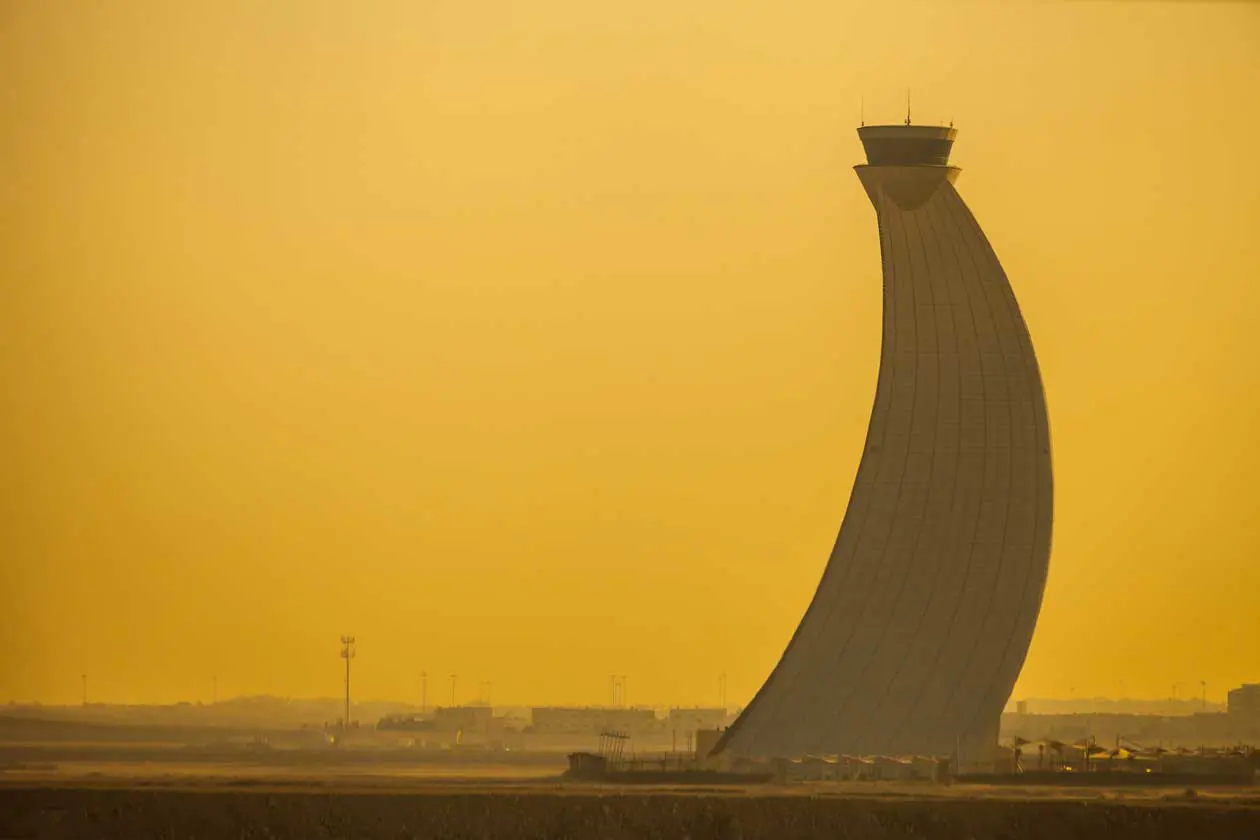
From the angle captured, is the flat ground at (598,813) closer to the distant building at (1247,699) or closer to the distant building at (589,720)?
the distant building at (1247,699)

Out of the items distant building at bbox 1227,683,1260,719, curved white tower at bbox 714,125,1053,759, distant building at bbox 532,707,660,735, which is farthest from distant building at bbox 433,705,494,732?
curved white tower at bbox 714,125,1053,759

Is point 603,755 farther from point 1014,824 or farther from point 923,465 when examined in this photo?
point 1014,824

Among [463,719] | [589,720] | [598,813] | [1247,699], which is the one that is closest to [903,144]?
[598,813]

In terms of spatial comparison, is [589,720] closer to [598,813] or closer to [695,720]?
[695,720]

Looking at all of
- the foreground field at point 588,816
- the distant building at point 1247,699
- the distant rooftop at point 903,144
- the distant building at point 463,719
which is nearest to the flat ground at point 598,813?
the foreground field at point 588,816

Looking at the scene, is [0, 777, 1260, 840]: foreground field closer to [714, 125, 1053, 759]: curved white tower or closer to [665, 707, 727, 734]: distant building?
[714, 125, 1053, 759]: curved white tower
